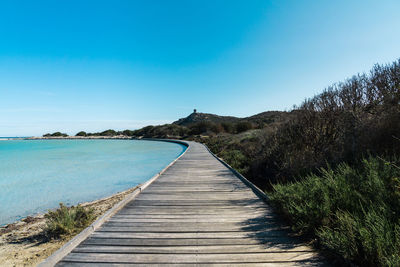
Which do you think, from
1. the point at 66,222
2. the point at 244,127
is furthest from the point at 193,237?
the point at 244,127

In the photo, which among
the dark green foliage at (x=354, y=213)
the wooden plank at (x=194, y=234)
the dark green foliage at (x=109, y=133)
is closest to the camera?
the dark green foliage at (x=354, y=213)

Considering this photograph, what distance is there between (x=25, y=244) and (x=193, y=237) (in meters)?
3.46

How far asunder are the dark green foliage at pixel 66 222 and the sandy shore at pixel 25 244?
0.61 feet

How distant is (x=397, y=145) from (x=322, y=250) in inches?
Answer: 133

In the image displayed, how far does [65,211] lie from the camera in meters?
3.97

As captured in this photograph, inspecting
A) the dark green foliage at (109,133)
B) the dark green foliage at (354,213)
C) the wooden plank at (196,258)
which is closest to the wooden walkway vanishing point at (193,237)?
the wooden plank at (196,258)

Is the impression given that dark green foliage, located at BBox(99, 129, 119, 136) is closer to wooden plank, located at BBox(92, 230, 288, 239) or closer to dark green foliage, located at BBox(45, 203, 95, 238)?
dark green foliage, located at BBox(45, 203, 95, 238)

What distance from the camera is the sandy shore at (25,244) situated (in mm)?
3178

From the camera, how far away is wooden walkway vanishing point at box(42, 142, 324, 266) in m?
2.22

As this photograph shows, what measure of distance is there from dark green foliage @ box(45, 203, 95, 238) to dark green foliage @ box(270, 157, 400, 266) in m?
3.83

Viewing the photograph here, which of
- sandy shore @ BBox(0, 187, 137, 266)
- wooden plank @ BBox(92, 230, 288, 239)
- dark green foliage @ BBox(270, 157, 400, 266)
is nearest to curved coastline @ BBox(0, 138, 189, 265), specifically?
sandy shore @ BBox(0, 187, 137, 266)

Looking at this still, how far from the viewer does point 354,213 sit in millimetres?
2426

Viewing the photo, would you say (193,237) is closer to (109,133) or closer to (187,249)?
(187,249)

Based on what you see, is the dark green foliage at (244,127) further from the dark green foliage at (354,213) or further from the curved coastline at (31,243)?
the curved coastline at (31,243)
